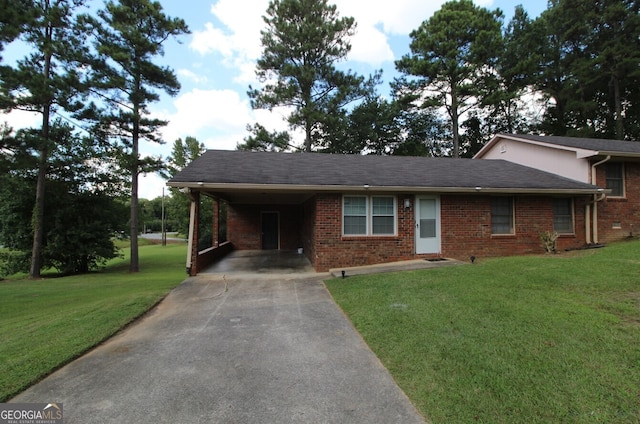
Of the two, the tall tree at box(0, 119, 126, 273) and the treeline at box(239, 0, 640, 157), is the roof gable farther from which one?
the tall tree at box(0, 119, 126, 273)

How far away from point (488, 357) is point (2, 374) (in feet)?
16.0

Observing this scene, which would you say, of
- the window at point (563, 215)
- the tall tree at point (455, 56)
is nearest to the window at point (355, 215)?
the window at point (563, 215)

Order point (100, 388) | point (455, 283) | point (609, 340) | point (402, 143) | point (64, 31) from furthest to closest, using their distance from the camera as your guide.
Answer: point (402, 143) < point (64, 31) < point (455, 283) < point (609, 340) < point (100, 388)

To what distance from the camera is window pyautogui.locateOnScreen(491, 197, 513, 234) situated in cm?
1015

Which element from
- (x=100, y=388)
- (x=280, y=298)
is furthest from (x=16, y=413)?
(x=280, y=298)

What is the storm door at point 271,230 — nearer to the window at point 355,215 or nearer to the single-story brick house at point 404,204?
the single-story brick house at point 404,204

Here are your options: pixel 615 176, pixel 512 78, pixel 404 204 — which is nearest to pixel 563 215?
pixel 615 176

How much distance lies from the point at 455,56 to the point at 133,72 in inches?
866

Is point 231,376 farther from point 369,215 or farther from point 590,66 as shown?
point 590,66

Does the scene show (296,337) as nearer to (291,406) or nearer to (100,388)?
(291,406)

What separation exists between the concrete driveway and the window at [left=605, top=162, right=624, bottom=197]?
1229cm

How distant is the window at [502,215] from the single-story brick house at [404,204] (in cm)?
3

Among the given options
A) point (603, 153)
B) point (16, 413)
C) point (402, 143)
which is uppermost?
point (402, 143)

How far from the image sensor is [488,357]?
3.20 metres
